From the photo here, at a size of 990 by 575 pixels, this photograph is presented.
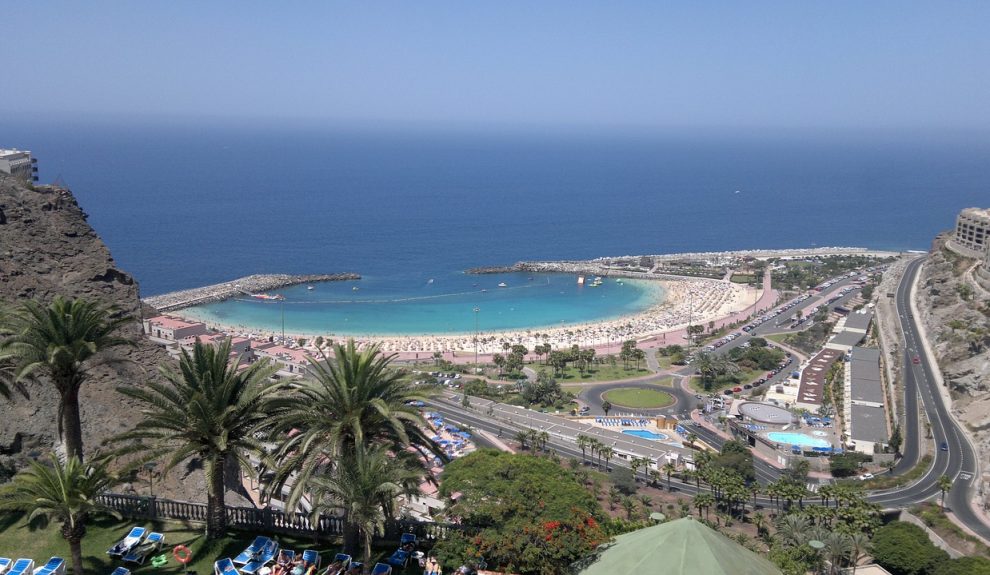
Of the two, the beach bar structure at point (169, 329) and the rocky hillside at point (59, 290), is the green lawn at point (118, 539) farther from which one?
the beach bar structure at point (169, 329)

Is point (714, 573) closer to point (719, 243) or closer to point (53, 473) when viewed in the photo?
point (53, 473)

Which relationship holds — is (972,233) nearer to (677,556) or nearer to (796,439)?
(796,439)

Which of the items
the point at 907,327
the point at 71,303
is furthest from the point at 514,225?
the point at 71,303

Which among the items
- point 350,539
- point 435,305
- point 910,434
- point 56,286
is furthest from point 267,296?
point 350,539

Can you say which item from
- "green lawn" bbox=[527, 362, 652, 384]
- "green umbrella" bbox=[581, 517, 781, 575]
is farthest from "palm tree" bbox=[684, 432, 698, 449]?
"green umbrella" bbox=[581, 517, 781, 575]

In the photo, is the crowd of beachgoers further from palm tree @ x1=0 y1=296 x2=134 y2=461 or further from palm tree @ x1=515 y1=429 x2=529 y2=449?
palm tree @ x1=0 y1=296 x2=134 y2=461
